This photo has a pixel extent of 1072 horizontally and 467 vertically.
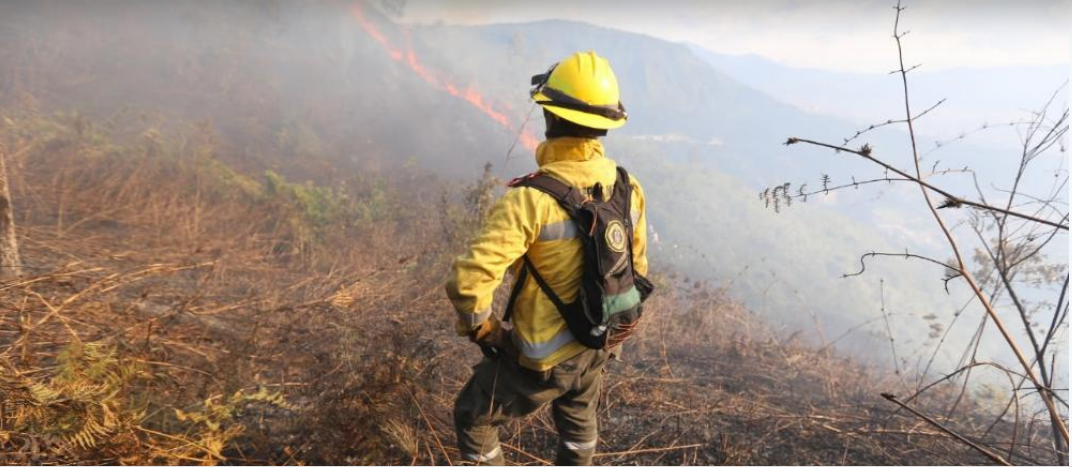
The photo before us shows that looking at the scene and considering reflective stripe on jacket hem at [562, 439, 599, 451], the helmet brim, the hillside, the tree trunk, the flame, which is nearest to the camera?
the helmet brim

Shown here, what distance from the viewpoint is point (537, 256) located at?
193 cm

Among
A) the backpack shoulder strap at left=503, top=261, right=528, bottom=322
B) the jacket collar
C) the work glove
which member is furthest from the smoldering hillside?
the jacket collar

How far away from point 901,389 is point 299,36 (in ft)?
94.1

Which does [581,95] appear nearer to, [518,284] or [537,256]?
[537,256]

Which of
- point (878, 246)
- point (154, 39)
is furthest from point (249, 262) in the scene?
point (878, 246)

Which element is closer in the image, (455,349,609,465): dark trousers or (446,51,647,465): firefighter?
(446,51,647,465): firefighter

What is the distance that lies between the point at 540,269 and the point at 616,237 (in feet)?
1.12

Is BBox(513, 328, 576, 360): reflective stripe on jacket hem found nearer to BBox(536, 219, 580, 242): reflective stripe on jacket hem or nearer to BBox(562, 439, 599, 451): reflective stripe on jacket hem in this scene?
BBox(536, 219, 580, 242): reflective stripe on jacket hem

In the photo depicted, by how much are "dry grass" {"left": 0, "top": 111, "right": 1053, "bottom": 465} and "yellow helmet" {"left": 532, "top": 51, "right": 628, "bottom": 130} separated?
6.17 ft

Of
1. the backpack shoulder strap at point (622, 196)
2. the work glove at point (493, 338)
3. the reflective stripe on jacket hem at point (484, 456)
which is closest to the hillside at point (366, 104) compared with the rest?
the backpack shoulder strap at point (622, 196)

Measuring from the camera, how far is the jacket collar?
1.95 metres

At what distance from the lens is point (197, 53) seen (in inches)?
707

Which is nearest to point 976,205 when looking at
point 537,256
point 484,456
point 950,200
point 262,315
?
point 950,200

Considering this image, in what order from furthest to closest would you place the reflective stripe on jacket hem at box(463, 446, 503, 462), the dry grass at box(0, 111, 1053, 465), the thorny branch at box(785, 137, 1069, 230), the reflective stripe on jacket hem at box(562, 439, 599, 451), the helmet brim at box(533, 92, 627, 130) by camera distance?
the dry grass at box(0, 111, 1053, 465) → the reflective stripe on jacket hem at box(562, 439, 599, 451) → the reflective stripe on jacket hem at box(463, 446, 503, 462) → the helmet brim at box(533, 92, 627, 130) → the thorny branch at box(785, 137, 1069, 230)
